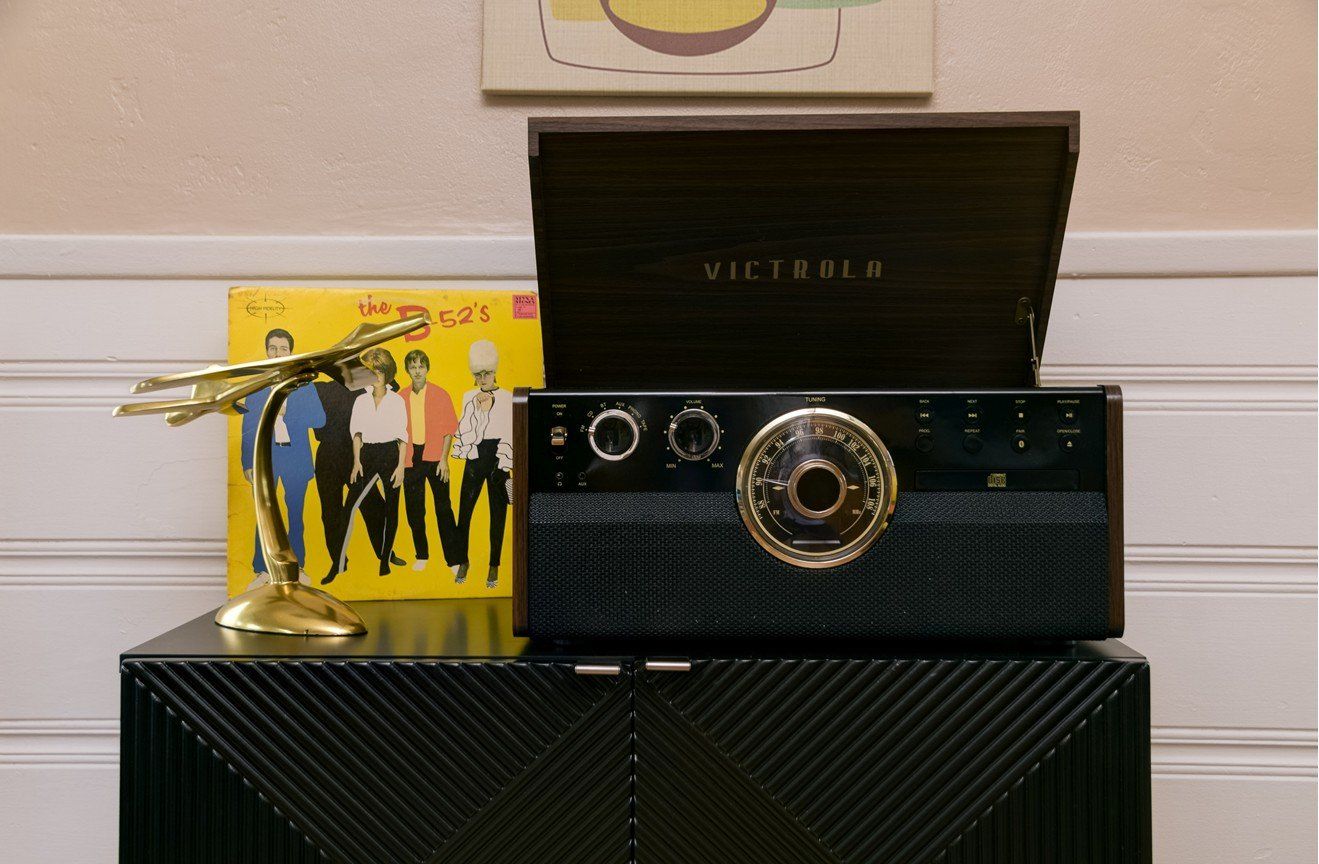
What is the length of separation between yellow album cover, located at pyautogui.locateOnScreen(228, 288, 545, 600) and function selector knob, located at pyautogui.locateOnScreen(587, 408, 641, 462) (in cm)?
38

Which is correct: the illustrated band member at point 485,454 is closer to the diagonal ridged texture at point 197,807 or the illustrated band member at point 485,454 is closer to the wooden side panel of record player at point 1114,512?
the diagonal ridged texture at point 197,807

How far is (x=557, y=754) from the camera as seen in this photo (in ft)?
2.46

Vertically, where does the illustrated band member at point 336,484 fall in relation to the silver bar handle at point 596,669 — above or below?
above

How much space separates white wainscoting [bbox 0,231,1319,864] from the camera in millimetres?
1167

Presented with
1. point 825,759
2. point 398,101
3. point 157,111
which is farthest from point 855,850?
point 157,111

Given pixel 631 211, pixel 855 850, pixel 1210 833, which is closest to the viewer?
pixel 855 850

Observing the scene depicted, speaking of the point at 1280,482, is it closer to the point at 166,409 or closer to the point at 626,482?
the point at 626,482

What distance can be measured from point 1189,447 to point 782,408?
0.75 metres

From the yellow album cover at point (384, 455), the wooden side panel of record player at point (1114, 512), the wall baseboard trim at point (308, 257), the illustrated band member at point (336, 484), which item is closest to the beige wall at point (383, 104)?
the wall baseboard trim at point (308, 257)

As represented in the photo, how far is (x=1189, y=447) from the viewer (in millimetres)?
1181

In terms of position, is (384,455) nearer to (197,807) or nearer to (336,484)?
(336,484)

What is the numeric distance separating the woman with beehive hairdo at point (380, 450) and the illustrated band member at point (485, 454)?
8 centimetres

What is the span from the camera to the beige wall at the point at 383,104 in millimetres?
1200

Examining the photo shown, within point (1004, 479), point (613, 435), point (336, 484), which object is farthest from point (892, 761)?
point (336, 484)
